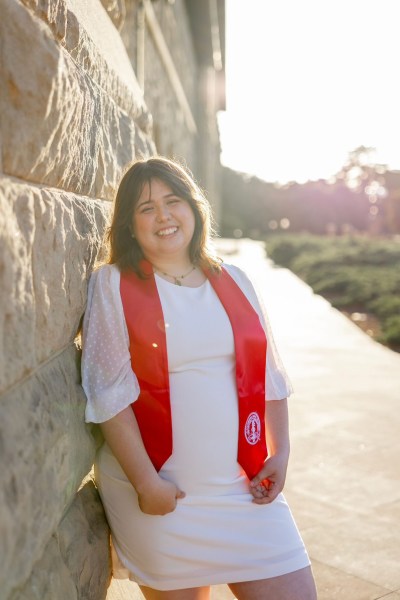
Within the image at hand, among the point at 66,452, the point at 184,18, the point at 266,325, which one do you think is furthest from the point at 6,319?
the point at 184,18

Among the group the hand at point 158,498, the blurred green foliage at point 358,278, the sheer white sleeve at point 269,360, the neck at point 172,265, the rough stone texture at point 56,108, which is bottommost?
the blurred green foliage at point 358,278

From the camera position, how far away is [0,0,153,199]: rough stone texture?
1.38m

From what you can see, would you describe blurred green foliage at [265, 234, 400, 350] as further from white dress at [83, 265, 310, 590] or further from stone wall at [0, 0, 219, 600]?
stone wall at [0, 0, 219, 600]

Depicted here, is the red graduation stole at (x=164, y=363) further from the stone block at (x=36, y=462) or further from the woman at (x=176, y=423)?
the stone block at (x=36, y=462)

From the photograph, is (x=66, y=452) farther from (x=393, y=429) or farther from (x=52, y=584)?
(x=393, y=429)

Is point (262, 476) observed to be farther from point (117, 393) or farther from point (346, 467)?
point (346, 467)

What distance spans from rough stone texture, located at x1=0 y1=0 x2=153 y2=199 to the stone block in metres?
0.46

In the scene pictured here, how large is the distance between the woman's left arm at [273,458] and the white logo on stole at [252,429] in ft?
0.34

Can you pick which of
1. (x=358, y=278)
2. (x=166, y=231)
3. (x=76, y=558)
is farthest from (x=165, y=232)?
(x=358, y=278)

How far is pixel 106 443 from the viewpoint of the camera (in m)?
2.21

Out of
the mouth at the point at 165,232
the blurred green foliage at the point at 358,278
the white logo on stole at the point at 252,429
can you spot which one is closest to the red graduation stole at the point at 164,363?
the white logo on stole at the point at 252,429

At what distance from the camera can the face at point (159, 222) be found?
2338 millimetres

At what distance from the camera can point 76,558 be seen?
1811 millimetres

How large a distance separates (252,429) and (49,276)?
931mm
